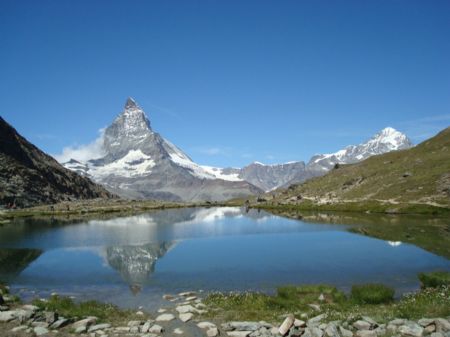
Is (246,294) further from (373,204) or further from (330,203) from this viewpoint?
(330,203)

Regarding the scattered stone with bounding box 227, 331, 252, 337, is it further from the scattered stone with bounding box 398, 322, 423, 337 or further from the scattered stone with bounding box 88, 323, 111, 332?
the scattered stone with bounding box 398, 322, 423, 337

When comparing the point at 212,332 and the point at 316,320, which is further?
the point at 316,320

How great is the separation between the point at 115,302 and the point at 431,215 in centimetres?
10866

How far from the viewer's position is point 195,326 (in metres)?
27.8

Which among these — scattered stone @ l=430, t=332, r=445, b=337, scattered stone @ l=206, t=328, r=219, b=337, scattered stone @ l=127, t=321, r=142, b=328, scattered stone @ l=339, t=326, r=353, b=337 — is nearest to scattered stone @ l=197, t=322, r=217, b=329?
scattered stone @ l=206, t=328, r=219, b=337

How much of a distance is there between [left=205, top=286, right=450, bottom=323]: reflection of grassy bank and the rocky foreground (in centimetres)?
123

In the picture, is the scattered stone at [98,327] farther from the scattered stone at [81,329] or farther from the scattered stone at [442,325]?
the scattered stone at [442,325]

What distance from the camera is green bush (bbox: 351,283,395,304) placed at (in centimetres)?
3297

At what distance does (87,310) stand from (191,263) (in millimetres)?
25463

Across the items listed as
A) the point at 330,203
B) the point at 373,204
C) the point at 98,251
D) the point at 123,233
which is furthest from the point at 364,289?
the point at 330,203

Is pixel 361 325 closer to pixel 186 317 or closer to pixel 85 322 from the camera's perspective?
pixel 186 317

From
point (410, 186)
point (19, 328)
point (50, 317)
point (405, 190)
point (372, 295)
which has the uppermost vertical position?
point (410, 186)

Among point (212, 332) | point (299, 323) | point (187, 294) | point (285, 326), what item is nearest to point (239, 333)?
point (212, 332)

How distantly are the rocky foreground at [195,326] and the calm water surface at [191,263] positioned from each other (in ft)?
20.0
